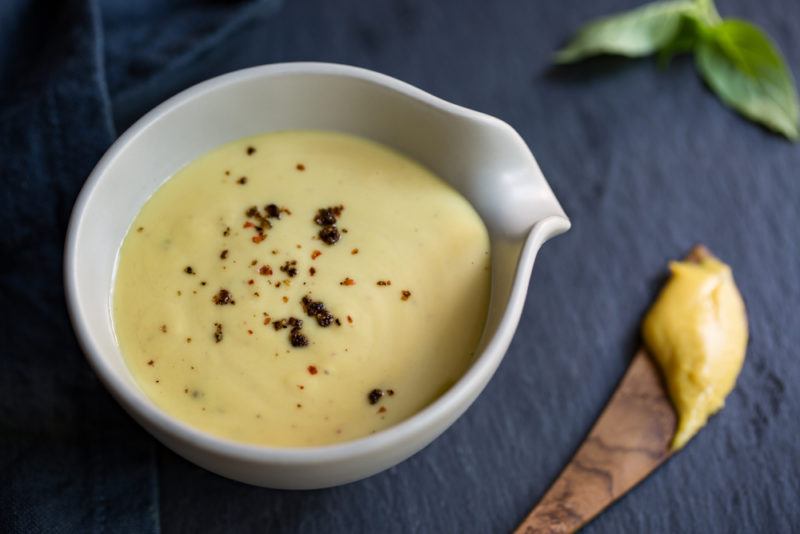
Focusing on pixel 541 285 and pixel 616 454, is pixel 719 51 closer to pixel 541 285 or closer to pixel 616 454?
pixel 541 285

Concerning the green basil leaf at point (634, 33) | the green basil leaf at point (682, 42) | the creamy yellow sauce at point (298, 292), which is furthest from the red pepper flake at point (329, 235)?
the green basil leaf at point (682, 42)

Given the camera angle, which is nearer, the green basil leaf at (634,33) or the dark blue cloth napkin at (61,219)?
the dark blue cloth napkin at (61,219)

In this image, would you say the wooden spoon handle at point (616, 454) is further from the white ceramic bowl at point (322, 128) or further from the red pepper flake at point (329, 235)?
the red pepper flake at point (329, 235)

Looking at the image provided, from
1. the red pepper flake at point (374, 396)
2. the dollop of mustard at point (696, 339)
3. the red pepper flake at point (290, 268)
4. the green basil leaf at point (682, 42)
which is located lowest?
the dollop of mustard at point (696, 339)

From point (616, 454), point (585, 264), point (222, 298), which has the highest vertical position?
point (222, 298)

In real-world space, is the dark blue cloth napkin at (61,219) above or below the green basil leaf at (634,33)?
below

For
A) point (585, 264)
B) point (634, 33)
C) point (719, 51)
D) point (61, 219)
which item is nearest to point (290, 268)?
point (61, 219)
